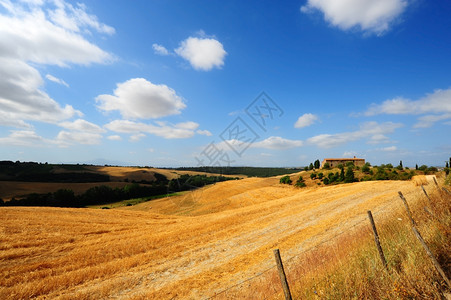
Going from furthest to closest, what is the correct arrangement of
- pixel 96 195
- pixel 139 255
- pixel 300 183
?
pixel 96 195 < pixel 300 183 < pixel 139 255

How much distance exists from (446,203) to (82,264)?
20154 mm

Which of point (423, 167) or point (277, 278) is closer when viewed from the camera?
point (277, 278)

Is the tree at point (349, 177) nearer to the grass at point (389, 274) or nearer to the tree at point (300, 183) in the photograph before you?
the tree at point (300, 183)

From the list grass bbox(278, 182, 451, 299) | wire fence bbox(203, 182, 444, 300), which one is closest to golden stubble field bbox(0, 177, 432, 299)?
wire fence bbox(203, 182, 444, 300)

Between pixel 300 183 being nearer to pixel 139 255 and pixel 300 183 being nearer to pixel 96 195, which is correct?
pixel 139 255

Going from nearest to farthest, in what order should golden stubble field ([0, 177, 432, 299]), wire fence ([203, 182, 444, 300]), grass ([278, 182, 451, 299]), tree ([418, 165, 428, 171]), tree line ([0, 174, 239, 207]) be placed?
1. grass ([278, 182, 451, 299])
2. wire fence ([203, 182, 444, 300])
3. golden stubble field ([0, 177, 432, 299])
4. tree line ([0, 174, 239, 207])
5. tree ([418, 165, 428, 171])

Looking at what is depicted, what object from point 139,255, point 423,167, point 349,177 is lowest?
point 139,255

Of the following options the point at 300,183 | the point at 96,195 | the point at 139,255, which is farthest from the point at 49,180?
the point at 139,255

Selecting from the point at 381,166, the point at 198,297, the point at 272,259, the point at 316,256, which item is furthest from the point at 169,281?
the point at 381,166

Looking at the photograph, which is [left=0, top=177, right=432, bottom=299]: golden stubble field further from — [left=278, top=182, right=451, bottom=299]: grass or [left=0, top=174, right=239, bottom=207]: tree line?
[left=0, top=174, right=239, bottom=207]: tree line

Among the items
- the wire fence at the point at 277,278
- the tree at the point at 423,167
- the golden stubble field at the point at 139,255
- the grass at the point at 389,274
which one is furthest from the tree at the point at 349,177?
the grass at the point at 389,274

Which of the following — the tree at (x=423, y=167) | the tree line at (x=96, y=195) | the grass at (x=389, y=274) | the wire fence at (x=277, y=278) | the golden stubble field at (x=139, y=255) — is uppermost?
the tree at (x=423, y=167)

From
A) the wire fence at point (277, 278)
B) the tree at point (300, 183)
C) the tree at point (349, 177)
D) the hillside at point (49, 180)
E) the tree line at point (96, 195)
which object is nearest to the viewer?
the wire fence at point (277, 278)

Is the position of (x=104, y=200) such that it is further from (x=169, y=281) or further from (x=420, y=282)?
(x=420, y=282)
